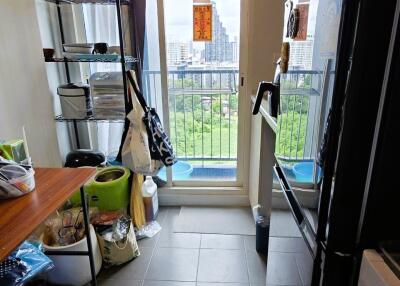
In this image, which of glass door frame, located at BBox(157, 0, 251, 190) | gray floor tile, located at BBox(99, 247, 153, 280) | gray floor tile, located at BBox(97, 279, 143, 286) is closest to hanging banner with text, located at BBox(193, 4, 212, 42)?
glass door frame, located at BBox(157, 0, 251, 190)

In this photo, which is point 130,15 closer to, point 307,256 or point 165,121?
point 165,121

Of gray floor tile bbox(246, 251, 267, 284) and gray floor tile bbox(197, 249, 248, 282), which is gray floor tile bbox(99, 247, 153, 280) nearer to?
gray floor tile bbox(197, 249, 248, 282)

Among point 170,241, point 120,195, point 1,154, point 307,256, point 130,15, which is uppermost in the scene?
point 130,15

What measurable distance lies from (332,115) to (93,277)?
1446 mm

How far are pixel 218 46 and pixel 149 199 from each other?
127 cm

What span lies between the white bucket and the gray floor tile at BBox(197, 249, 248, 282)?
2.12 feet

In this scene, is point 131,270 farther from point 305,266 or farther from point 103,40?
point 103,40

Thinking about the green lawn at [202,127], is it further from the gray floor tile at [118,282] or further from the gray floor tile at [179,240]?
the gray floor tile at [118,282]

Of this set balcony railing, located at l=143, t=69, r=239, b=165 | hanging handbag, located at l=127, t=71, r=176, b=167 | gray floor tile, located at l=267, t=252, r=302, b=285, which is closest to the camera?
gray floor tile, located at l=267, t=252, r=302, b=285

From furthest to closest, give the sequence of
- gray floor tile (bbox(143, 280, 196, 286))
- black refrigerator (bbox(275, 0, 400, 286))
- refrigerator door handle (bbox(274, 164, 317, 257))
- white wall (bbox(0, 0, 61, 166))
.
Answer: gray floor tile (bbox(143, 280, 196, 286)), white wall (bbox(0, 0, 61, 166)), refrigerator door handle (bbox(274, 164, 317, 257)), black refrigerator (bbox(275, 0, 400, 286))

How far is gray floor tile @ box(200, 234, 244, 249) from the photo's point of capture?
78.9 inches

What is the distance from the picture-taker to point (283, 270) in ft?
3.57

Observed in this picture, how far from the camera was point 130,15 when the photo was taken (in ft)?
6.91

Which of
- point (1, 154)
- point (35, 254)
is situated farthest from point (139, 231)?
point (1, 154)
